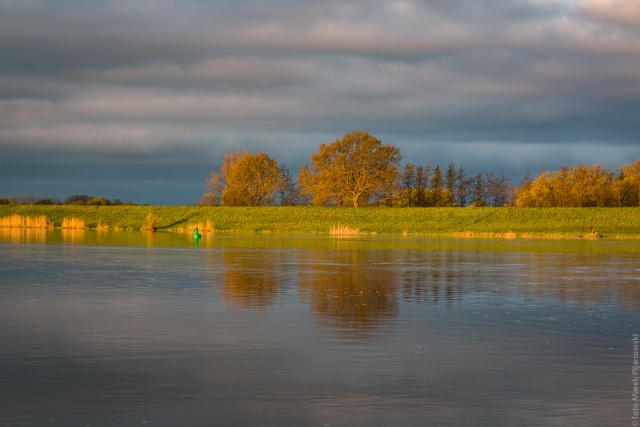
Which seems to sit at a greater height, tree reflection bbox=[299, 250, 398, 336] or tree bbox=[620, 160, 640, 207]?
tree bbox=[620, 160, 640, 207]

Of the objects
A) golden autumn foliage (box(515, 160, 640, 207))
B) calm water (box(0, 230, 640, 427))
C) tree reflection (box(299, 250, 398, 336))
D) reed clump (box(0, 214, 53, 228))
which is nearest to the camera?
calm water (box(0, 230, 640, 427))

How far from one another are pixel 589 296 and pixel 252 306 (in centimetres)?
986

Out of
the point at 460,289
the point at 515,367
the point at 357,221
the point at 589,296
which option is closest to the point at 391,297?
the point at 460,289

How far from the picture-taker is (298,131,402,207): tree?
404ft

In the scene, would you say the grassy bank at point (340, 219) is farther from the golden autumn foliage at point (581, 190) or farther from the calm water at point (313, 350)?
the calm water at point (313, 350)

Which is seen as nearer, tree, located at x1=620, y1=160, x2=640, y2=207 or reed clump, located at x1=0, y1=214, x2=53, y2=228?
reed clump, located at x1=0, y1=214, x2=53, y2=228

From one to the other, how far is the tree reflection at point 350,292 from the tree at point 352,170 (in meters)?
82.9

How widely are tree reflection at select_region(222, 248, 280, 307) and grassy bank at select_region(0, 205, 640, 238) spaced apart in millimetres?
50008

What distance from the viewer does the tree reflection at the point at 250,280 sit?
2228 cm

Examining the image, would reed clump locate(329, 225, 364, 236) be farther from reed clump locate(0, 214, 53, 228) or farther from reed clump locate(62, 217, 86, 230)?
reed clump locate(0, 214, 53, 228)

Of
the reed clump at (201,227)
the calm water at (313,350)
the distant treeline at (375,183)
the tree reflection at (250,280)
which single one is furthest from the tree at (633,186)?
the calm water at (313,350)

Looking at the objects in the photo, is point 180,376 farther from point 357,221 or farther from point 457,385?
point 357,221

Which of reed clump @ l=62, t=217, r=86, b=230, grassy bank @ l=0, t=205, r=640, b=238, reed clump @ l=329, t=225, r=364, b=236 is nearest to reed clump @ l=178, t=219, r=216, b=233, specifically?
grassy bank @ l=0, t=205, r=640, b=238

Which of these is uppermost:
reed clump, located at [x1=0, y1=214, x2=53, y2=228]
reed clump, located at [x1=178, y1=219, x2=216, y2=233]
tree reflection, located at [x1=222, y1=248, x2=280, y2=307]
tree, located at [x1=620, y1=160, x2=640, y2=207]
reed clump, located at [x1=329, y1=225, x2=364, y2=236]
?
→ tree, located at [x1=620, y1=160, x2=640, y2=207]
